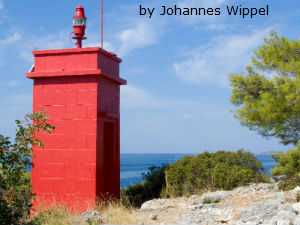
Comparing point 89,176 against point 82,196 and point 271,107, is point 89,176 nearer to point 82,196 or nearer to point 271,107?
point 82,196

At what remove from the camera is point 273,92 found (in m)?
10.6

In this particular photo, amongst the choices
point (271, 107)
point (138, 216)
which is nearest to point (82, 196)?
point (138, 216)

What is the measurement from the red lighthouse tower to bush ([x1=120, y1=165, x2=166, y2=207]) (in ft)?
6.78

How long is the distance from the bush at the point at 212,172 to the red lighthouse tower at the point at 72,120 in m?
2.50

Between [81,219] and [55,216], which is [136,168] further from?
[81,219]

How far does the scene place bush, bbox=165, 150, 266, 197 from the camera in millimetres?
10539

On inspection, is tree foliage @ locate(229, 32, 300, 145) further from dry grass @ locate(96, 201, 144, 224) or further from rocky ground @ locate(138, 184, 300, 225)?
dry grass @ locate(96, 201, 144, 224)

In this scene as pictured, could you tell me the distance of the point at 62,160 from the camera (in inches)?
354

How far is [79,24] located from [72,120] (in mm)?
2568

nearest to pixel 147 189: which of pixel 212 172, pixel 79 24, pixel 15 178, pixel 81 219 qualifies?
pixel 212 172

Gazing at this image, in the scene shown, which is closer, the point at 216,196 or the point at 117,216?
the point at 117,216

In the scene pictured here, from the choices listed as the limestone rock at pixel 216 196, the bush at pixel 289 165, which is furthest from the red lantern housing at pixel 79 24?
the bush at pixel 289 165

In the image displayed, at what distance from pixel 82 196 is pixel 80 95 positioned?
8.00ft

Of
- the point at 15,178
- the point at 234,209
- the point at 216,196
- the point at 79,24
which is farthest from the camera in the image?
the point at 79,24
